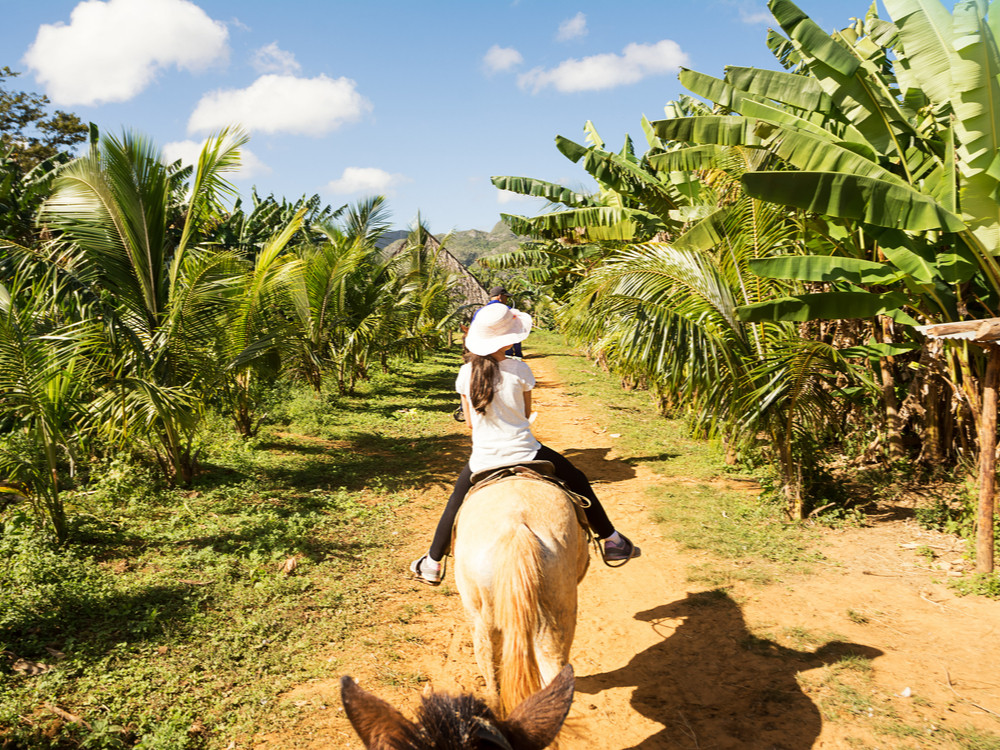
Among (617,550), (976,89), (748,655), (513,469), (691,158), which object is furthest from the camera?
(691,158)

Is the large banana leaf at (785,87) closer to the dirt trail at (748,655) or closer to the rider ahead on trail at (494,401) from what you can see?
the dirt trail at (748,655)

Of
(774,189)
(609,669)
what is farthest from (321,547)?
(774,189)

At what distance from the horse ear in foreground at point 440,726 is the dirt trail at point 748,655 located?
0.80m

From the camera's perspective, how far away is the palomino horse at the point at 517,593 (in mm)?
2453

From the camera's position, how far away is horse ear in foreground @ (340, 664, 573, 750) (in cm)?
164

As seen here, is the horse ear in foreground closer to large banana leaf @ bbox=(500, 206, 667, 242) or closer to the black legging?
the black legging

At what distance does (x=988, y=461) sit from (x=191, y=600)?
556 centimetres

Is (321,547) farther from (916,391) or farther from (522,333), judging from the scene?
(916,391)

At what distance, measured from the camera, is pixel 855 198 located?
446 cm

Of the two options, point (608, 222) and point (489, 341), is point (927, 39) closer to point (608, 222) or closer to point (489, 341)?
point (489, 341)

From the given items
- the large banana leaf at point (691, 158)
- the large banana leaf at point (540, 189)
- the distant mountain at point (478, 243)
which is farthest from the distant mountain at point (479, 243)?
the large banana leaf at point (691, 158)

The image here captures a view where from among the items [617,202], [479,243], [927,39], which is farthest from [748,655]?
[479,243]

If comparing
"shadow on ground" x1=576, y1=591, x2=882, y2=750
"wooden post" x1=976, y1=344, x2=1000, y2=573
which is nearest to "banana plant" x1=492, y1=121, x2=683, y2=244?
"wooden post" x1=976, y1=344, x2=1000, y2=573

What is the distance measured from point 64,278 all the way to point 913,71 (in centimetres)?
712
